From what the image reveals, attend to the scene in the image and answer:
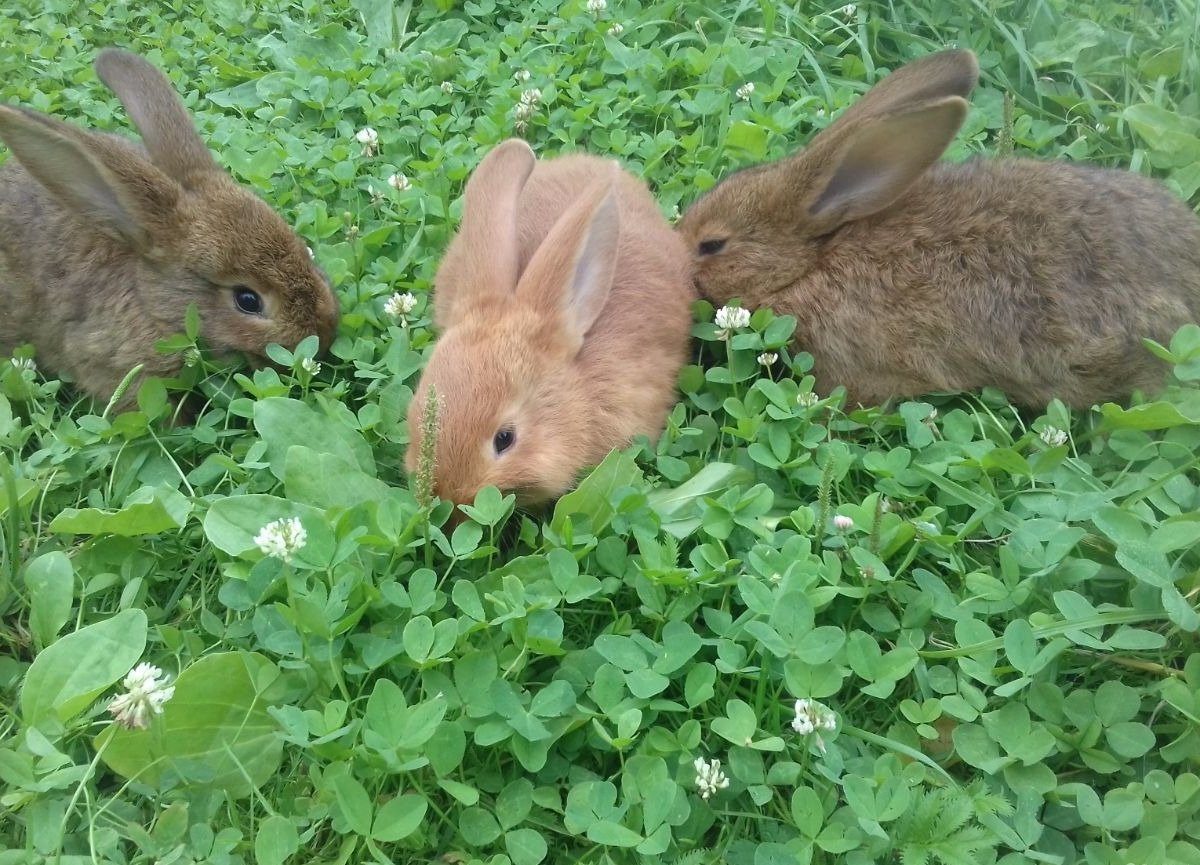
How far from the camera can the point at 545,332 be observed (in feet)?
10.0

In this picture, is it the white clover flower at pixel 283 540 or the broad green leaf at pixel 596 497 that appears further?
the broad green leaf at pixel 596 497

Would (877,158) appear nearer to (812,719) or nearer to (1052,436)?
(1052,436)

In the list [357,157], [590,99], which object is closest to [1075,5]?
[590,99]

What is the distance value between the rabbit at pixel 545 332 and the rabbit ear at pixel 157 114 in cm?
120

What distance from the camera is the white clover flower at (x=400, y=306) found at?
3510 millimetres

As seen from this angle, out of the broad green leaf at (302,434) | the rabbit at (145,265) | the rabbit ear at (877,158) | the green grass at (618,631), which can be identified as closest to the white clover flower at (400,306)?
the green grass at (618,631)

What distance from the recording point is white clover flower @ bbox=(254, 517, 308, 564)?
2.18 m

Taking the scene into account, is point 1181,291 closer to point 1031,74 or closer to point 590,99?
point 1031,74

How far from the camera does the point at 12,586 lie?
2.64 m

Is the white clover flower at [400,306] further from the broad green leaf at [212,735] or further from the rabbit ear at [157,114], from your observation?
the broad green leaf at [212,735]

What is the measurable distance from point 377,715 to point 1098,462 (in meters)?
2.52

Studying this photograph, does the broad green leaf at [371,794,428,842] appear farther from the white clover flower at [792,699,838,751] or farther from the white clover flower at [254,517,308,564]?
the white clover flower at [792,699,838,751]

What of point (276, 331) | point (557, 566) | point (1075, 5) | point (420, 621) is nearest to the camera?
point (420, 621)

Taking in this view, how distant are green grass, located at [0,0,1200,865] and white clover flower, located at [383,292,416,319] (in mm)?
85
